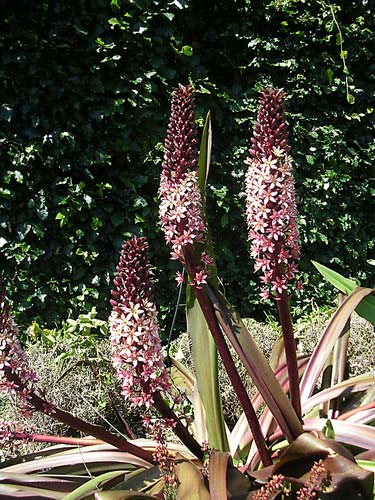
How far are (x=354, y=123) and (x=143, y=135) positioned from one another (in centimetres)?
175

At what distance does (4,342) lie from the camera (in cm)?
137

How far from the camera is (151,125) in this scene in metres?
3.44

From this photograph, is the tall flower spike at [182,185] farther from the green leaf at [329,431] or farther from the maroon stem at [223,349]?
the green leaf at [329,431]

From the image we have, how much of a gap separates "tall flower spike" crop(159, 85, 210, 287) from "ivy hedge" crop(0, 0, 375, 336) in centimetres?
191

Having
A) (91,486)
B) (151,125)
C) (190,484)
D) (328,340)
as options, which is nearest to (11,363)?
(91,486)

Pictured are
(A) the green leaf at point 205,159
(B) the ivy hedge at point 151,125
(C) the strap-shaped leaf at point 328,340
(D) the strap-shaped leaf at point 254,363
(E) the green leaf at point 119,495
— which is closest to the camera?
(E) the green leaf at point 119,495

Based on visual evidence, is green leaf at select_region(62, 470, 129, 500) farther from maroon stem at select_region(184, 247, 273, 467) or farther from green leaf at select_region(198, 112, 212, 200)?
green leaf at select_region(198, 112, 212, 200)

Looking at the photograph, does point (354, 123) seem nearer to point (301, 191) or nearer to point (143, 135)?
point (301, 191)

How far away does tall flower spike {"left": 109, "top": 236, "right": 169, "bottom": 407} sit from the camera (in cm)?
133

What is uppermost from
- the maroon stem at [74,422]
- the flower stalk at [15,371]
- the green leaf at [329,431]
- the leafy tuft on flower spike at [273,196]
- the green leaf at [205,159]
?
the green leaf at [205,159]

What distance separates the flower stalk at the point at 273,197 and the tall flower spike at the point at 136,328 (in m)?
0.31

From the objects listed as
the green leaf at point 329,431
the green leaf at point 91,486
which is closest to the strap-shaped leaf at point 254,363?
the green leaf at point 329,431

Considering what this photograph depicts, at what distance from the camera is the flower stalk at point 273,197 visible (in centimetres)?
139

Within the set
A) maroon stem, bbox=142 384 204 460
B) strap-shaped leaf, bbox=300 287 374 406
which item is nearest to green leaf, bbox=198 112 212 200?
maroon stem, bbox=142 384 204 460
